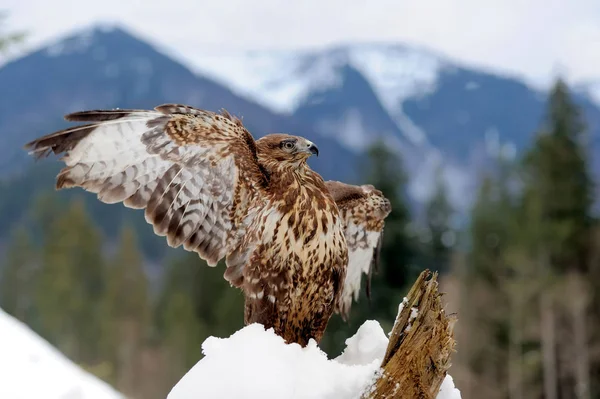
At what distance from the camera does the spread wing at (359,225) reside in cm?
416

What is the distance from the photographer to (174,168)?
3441 millimetres

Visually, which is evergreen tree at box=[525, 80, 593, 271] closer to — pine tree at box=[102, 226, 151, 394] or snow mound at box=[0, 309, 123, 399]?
pine tree at box=[102, 226, 151, 394]

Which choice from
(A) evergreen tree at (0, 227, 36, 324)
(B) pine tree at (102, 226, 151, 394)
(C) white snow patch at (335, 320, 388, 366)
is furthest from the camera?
(A) evergreen tree at (0, 227, 36, 324)

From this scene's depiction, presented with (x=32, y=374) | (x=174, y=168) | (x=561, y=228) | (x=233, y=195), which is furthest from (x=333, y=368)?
(x=561, y=228)

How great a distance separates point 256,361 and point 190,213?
918 millimetres

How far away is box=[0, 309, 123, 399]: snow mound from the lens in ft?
17.4

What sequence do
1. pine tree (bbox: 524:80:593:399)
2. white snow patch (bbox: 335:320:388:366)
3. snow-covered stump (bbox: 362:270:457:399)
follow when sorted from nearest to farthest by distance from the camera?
snow-covered stump (bbox: 362:270:457:399)
white snow patch (bbox: 335:320:388:366)
pine tree (bbox: 524:80:593:399)

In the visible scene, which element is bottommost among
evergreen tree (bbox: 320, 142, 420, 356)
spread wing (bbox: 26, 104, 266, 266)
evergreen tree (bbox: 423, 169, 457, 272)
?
spread wing (bbox: 26, 104, 266, 266)

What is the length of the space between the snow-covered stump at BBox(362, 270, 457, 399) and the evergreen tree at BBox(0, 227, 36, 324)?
97.4ft

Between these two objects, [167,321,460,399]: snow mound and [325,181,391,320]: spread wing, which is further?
[325,181,391,320]: spread wing

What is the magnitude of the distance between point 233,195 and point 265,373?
3.33 feet

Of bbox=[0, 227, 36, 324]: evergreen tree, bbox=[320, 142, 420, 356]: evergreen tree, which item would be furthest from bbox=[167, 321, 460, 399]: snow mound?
bbox=[0, 227, 36, 324]: evergreen tree

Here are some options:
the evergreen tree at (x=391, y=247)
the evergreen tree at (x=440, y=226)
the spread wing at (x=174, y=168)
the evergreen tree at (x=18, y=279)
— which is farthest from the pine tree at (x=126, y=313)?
the spread wing at (x=174, y=168)

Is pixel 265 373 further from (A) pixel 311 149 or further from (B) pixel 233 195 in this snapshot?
(A) pixel 311 149
